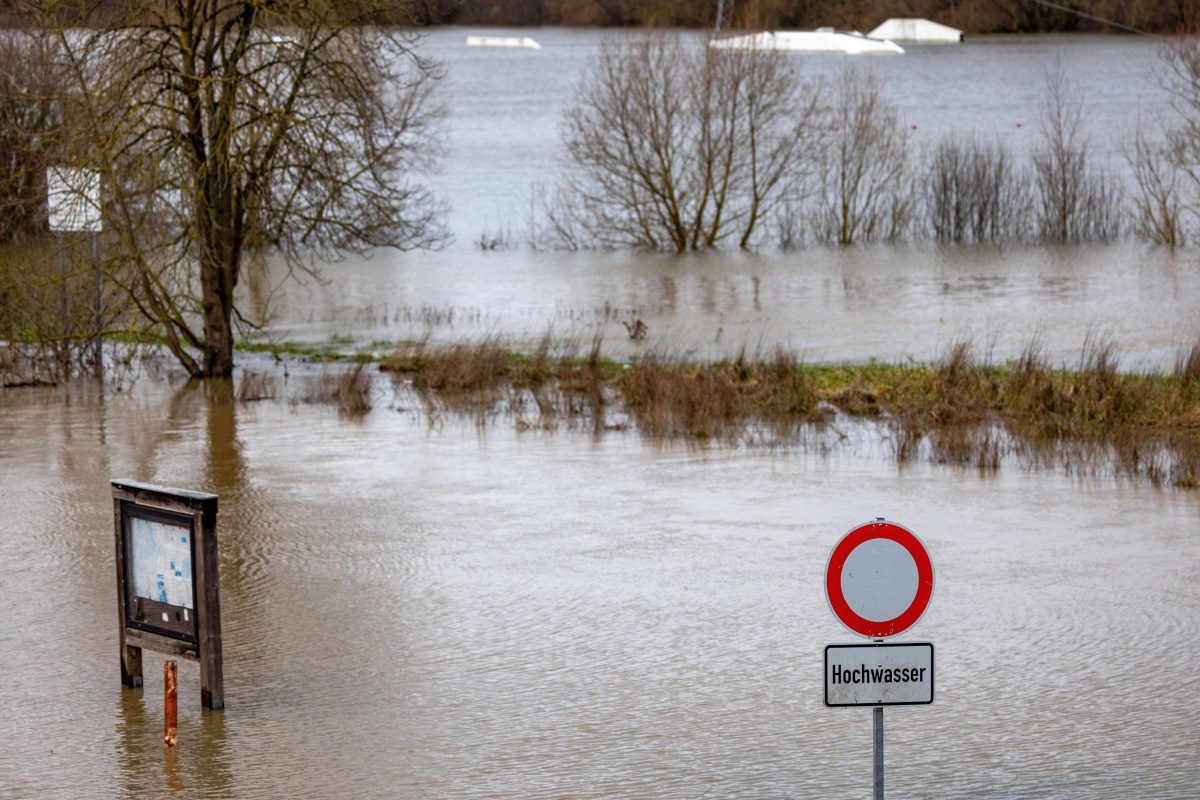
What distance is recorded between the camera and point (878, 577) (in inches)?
228

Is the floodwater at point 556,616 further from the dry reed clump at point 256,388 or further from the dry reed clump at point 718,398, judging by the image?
the dry reed clump at point 718,398

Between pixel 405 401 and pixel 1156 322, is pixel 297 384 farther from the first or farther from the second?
pixel 1156 322

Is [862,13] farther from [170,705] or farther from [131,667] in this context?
[170,705]

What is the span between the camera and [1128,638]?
8953 mm

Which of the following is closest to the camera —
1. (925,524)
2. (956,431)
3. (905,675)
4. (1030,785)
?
(905,675)

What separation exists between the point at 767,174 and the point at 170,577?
2760 centimetres

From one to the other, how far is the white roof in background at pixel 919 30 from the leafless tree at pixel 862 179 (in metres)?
59.3

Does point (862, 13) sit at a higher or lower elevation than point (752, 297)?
higher

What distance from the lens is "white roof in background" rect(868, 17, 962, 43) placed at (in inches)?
3688

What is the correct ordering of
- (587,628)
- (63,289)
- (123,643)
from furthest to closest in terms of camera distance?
(63,289) < (587,628) < (123,643)

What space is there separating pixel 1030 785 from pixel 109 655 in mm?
4747

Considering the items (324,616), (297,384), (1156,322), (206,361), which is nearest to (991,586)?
(324,616)

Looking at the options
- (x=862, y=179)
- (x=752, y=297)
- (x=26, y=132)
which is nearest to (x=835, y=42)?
(x=862, y=179)

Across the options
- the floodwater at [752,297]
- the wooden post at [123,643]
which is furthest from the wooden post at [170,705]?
the floodwater at [752,297]
